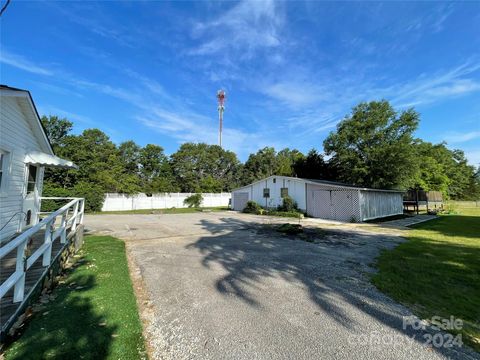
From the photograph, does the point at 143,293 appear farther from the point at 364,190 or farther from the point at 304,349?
the point at 364,190

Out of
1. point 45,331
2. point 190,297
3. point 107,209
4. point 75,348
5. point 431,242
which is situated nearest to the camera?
point 75,348

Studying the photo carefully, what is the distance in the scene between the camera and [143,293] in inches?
158

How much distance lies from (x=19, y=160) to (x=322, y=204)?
16.9m

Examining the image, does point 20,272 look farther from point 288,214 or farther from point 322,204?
point 322,204

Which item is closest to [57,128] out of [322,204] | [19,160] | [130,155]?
[130,155]

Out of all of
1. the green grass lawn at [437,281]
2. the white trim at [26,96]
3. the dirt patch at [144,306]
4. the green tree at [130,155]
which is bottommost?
the dirt patch at [144,306]

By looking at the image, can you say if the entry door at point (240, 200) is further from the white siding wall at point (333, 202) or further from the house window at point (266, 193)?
the white siding wall at point (333, 202)

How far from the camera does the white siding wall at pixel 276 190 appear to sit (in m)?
19.3

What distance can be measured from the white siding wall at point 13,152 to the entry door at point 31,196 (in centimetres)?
34

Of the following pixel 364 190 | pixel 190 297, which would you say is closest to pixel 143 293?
pixel 190 297

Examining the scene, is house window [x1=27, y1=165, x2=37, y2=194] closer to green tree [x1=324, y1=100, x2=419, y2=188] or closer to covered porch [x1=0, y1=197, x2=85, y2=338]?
covered porch [x1=0, y1=197, x2=85, y2=338]

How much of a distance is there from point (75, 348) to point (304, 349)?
241cm

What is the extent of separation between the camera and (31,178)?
7.38 meters

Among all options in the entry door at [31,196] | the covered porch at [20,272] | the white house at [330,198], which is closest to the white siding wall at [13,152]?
the entry door at [31,196]
